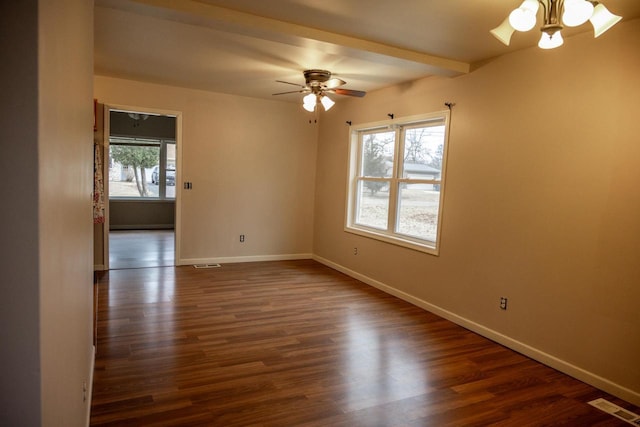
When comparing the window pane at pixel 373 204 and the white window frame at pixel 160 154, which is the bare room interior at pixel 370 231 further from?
the white window frame at pixel 160 154

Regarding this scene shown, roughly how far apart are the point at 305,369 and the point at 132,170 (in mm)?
8117

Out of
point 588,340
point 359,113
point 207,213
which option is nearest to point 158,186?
point 207,213

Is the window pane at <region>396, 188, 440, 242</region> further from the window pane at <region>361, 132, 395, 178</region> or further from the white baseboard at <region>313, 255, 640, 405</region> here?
the white baseboard at <region>313, 255, 640, 405</region>

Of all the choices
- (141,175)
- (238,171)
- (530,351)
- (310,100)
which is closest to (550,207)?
(530,351)

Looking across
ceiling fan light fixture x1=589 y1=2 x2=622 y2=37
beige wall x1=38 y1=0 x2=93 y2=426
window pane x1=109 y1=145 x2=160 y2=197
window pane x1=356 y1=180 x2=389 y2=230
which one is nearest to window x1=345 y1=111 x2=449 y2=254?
window pane x1=356 y1=180 x2=389 y2=230

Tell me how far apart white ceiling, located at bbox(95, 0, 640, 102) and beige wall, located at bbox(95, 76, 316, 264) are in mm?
973

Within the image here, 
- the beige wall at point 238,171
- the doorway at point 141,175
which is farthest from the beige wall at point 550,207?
the doorway at point 141,175

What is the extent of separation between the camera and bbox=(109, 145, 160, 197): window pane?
937 centimetres

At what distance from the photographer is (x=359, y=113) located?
18.4ft

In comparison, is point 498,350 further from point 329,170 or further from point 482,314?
point 329,170

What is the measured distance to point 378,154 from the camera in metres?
5.45

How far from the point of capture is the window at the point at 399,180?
445cm

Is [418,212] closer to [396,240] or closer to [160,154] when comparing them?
[396,240]

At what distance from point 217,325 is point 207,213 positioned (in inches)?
105
